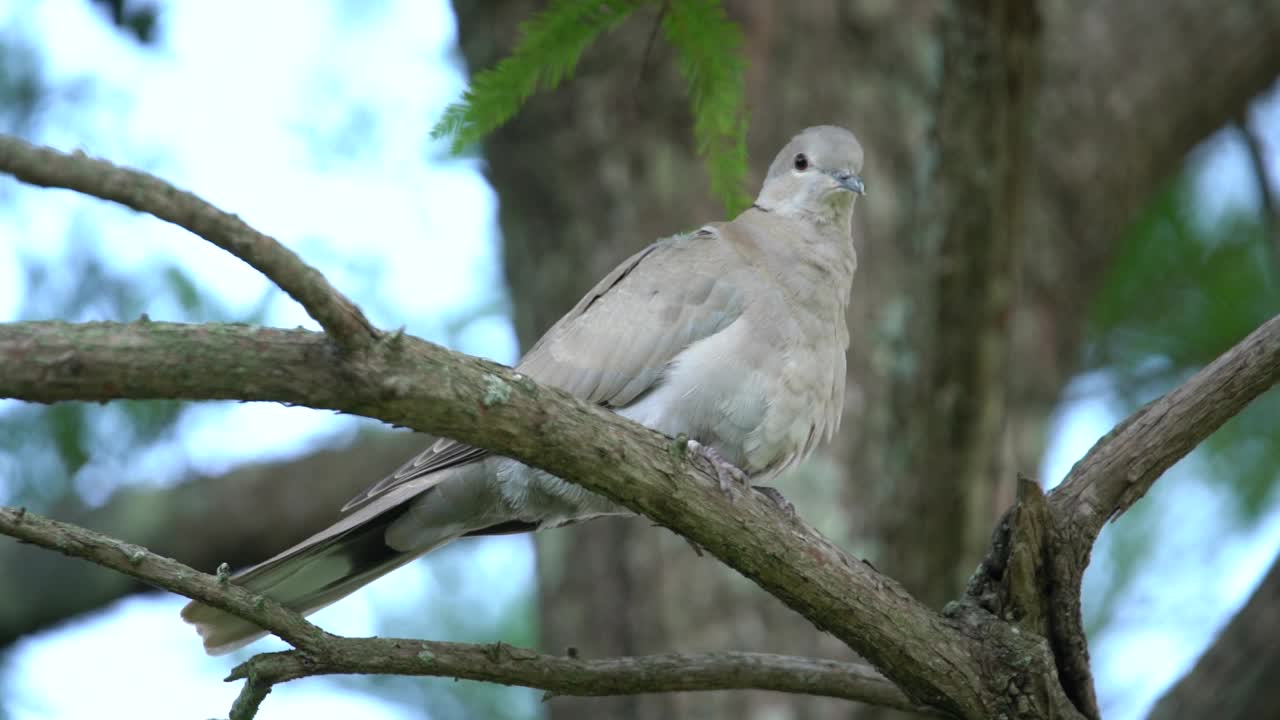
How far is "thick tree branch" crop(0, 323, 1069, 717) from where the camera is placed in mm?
1968

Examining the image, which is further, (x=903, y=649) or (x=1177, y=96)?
(x=1177, y=96)

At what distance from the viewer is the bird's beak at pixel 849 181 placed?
4.34 metres

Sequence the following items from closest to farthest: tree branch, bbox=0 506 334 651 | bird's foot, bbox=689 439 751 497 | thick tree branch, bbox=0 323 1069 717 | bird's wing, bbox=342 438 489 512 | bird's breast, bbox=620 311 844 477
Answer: thick tree branch, bbox=0 323 1069 717 < tree branch, bbox=0 506 334 651 < bird's foot, bbox=689 439 751 497 < bird's wing, bbox=342 438 489 512 < bird's breast, bbox=620 311 844 477

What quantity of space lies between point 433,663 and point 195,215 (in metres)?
1.22

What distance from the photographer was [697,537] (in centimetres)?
275

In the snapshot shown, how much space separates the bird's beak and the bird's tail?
1.77 meters

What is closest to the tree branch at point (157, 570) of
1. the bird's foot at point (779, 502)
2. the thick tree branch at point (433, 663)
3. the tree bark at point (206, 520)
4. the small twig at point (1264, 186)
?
the thick tree branch at point (433, 663)

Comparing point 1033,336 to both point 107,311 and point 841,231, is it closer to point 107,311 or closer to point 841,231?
point 841,231

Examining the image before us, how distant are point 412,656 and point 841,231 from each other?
2320mm

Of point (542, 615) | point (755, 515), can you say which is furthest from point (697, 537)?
point (542, 615)

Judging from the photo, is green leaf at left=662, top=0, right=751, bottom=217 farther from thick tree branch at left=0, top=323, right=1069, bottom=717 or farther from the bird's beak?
the bird's beak

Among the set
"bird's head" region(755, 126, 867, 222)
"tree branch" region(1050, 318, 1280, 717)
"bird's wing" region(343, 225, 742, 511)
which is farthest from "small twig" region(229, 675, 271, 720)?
"bird's head" region(755, 126, 867, 222)

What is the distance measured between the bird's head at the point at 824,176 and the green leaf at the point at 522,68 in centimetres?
157

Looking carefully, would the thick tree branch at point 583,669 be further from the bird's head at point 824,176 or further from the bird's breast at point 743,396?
the bird's head at point 824,176
